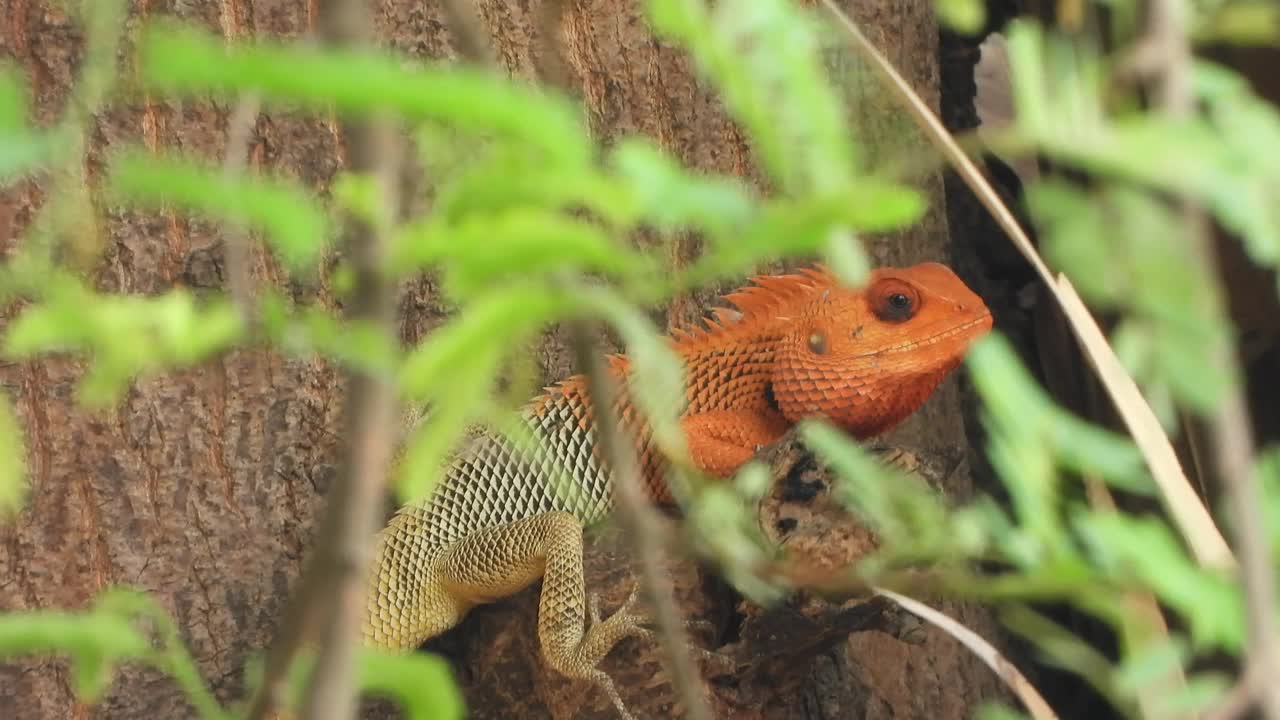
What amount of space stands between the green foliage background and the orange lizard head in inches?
52.0

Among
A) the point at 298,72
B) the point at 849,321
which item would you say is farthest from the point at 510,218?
the point at 849,321

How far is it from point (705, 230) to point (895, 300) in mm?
1528

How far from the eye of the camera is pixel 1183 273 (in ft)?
1.58

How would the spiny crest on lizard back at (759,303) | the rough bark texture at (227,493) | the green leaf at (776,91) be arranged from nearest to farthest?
the green leaf at (776,91) → the rough bark texture at (227,493) → the spiny crest on lizard back at (759,303)

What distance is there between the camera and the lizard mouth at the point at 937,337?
1.95 m

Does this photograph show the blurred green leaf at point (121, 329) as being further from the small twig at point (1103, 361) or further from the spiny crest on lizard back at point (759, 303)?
the spiny crest on lizard back at point (759, 303)

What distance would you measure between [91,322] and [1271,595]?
389mm

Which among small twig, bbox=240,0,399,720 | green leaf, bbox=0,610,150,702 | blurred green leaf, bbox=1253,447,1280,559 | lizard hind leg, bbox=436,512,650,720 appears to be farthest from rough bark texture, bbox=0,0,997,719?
small twig, bbox=240,0,399,720

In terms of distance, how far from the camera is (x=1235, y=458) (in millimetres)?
440

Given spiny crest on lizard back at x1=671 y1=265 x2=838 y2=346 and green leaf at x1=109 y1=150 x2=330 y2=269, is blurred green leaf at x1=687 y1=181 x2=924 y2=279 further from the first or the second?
spiny crest on lizard back at x1=671 y1=265 x2=838 y2=346

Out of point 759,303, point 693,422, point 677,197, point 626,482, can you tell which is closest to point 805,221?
point 677,197

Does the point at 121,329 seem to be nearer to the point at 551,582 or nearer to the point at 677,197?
the point at 677,197

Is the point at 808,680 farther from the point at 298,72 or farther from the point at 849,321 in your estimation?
the point at 298,72

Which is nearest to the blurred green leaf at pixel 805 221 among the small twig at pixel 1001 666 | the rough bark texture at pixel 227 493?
the small twig at pixel 1001 666
